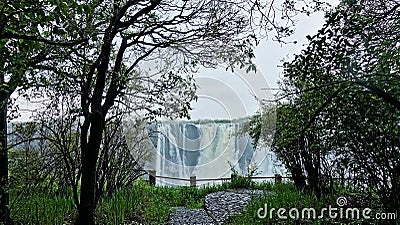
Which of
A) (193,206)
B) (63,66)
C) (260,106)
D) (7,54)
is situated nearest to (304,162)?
(260,106)

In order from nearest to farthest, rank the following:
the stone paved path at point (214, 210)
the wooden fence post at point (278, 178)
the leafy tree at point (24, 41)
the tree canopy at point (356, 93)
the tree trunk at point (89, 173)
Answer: the leafy tree at point (24, 41) → the tree canopy at point (356, 93) → the tree trunk at point (89, 173) → the stone paved path at point (214, 210) → the wooden fence post at point (278, 178)

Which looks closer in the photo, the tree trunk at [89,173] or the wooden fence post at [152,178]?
the tree trunk at [89,173]

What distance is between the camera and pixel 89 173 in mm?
2975

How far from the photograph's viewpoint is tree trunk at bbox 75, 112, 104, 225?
9.64ft

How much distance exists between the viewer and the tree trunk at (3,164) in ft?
9.30

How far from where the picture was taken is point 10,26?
177cm

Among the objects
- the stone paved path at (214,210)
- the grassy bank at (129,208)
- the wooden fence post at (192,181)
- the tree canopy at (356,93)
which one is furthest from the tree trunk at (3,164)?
the wooden fence post at (192,181)

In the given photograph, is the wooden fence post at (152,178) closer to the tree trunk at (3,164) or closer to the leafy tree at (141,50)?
the leafy tree at (141,50)

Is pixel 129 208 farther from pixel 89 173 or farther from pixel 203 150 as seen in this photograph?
pixel 203 150

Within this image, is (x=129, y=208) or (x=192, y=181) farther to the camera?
(x=192, y=181)

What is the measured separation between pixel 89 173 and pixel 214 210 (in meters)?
1.46

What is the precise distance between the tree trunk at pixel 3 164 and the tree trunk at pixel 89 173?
547 mm

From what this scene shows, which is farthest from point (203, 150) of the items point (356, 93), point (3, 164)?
point (356, 93)

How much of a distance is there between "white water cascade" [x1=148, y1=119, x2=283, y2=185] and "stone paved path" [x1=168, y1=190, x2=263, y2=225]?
43 centimetres
